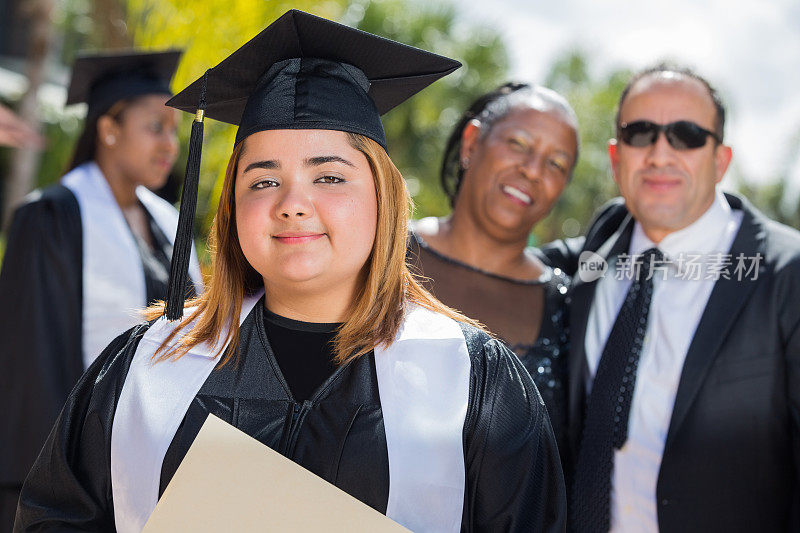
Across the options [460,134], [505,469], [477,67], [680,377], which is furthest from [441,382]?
[477,67]

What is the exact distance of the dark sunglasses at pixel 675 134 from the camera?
2693mm

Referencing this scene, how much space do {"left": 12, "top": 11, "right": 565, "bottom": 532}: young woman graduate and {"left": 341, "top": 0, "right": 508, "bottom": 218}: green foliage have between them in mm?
8192

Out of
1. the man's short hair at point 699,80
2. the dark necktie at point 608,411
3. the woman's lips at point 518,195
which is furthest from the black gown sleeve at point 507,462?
the man's short hair at point 699,80

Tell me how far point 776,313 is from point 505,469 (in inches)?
47.1

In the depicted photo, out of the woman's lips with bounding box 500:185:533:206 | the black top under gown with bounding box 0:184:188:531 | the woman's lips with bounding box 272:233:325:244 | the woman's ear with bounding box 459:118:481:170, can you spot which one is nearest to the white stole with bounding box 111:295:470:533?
the woman's lips with bounding box 272:233:325:244

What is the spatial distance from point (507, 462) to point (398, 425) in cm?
25

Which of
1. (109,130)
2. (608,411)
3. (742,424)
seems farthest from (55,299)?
(742,424)

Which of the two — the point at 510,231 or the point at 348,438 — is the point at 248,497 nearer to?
the point at 348,438

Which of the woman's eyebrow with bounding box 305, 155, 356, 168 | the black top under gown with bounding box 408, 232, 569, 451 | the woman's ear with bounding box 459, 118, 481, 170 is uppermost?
the woman's ear with bounding box 459, 118, 481, 170

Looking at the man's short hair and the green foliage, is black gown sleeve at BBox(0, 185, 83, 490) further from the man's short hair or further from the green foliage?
the green foliage

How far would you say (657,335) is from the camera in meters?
2.60

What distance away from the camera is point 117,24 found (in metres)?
6.50

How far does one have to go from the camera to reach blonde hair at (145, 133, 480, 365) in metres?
1.78

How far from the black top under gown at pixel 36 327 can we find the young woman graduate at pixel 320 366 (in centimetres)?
139
